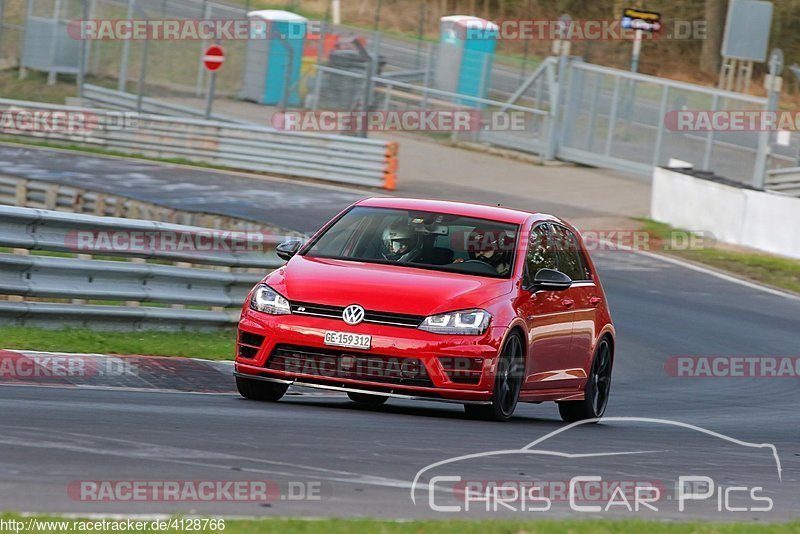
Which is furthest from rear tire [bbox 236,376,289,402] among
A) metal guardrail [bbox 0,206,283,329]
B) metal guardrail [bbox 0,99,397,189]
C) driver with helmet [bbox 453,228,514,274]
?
metal guardrail [bbox 0,99,397,189]

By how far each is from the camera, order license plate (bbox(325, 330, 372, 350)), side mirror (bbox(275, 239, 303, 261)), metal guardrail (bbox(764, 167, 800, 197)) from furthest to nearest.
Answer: metal guardrail (bbox(764, 167, 800, 197)), side mirror (bbox(275, 239, 303, 261)), license plate (bbox(325, 330, 372, 350))

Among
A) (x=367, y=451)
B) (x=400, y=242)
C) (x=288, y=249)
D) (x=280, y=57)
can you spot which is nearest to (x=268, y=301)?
(x=288, y=249)

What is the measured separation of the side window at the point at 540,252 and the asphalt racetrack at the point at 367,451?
3.46 feet

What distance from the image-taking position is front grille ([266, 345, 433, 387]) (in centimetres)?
943

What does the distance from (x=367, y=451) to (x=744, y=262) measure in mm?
17479

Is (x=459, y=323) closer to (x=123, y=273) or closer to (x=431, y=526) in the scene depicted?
(x=431, y=526)

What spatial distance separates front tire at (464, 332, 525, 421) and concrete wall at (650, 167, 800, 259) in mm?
15601

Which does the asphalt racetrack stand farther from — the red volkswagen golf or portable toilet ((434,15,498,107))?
portable toilet ((434,15,498,107))

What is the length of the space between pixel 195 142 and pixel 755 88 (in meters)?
27.4

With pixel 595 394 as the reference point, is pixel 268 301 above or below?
above

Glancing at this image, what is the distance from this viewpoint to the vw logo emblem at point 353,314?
943 centimetres

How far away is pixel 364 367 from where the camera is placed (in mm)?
9461

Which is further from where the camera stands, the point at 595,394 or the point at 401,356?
the point at 595,394

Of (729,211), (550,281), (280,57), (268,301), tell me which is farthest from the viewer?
(280,57)
